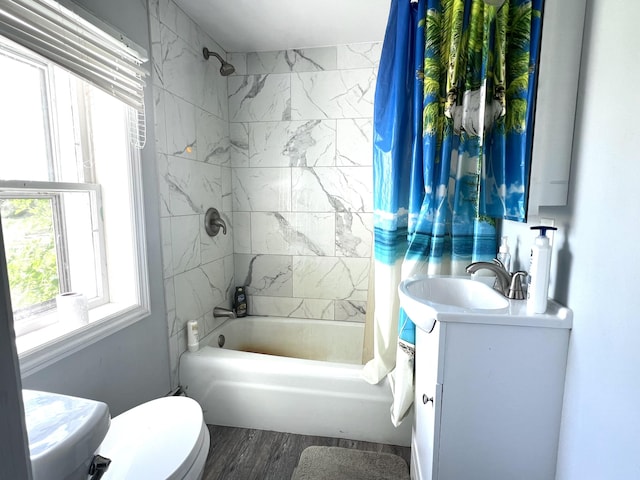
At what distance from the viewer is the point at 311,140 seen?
2.36m

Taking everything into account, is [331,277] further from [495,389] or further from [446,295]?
[495,389]

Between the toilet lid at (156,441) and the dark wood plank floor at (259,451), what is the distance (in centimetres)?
Result: 62

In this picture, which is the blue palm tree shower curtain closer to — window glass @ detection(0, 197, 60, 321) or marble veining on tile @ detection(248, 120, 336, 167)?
marble veining on tile @ detection(248, 120, 336, 167)

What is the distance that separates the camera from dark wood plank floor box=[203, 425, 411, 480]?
1.55 metres

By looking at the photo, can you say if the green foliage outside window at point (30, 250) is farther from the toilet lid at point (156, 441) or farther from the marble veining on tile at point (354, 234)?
the marble veining on tile at point (354, 234)

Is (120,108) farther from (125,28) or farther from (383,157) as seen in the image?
(383,157)

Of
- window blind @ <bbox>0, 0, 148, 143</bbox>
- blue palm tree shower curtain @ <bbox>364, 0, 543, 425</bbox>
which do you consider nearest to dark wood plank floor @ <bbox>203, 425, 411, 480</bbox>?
blue palm tree shower curtain @ <bbox>364, 0, 543, 425</bbox>

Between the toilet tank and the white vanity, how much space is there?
88 centimetres

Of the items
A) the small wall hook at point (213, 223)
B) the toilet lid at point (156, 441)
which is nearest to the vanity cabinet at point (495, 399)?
the toilet lid at point (156, 441)

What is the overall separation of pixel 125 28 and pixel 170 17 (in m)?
0.40

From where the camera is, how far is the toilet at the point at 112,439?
65cm

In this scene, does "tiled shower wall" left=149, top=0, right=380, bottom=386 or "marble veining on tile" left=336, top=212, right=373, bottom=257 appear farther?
"marble veining on tile" left=336, top=212, right=373, bottom=257

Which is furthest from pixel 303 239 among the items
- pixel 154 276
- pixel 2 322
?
pixel 2 322

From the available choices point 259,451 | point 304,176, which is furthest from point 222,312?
point 304,176
